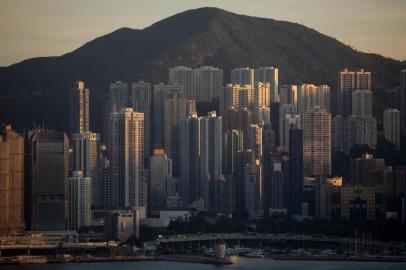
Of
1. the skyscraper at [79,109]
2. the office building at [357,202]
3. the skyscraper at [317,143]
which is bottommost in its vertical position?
the office building at [357,202]

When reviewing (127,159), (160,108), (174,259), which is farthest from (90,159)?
(174,259)

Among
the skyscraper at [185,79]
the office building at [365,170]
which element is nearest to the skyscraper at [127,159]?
the office building at [365,170]

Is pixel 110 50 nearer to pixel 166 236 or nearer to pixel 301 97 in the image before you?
pixel 301 97

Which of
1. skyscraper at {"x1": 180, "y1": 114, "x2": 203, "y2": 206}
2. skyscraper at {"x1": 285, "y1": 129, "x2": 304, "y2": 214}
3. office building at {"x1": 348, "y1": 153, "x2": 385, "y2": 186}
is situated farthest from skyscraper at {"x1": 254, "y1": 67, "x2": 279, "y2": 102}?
office building at {"x1": 348, "y1": 153, "x2": 385, "y2": 186}

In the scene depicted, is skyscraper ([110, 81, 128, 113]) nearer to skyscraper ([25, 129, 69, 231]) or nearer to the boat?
skyscraper ([25, 129, 69, 231])

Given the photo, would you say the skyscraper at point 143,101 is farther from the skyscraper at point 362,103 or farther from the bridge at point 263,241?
the bridge at point 263,241

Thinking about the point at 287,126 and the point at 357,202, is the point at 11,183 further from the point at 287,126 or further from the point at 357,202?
the point at 287,126

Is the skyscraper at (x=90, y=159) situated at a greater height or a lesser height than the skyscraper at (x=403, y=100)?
lesser

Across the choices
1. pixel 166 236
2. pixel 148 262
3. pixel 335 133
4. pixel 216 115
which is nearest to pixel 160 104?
pixel 216 115
